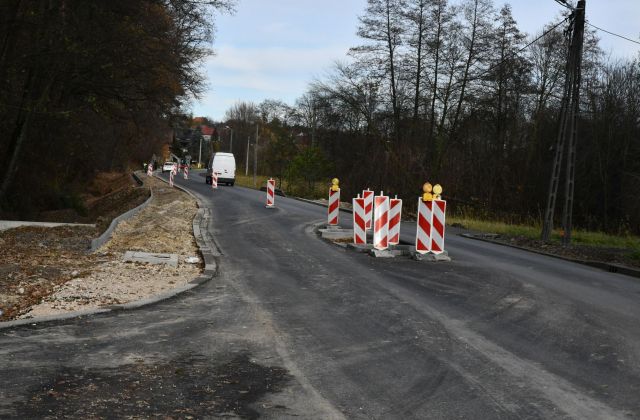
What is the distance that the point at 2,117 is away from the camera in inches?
754

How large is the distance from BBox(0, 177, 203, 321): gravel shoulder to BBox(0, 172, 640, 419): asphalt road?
2.21 feet

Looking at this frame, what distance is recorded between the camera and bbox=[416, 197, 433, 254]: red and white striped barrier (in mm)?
13094

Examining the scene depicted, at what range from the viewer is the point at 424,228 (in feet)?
43.1

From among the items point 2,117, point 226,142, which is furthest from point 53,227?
point 226,142

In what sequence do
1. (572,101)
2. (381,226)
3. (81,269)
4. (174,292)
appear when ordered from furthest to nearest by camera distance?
(572,101), (381,226), (81,269), (174,292)

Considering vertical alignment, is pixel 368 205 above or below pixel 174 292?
above

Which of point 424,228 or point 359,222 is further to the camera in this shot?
point 359,222

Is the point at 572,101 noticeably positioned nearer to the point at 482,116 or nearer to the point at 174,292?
the point at 174,292

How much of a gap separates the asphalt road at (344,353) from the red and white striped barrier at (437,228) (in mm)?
2581

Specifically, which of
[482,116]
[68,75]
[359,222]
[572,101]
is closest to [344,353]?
[359,222]

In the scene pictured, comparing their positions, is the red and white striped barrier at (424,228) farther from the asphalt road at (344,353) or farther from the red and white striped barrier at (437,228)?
the asphalt road at (344,353)

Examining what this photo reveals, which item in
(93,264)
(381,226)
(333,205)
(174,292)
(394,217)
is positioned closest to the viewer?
(174,292)

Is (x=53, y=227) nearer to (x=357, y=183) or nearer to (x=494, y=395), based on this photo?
(x=494, y=395)

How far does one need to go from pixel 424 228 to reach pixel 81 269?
6576 millimetres
